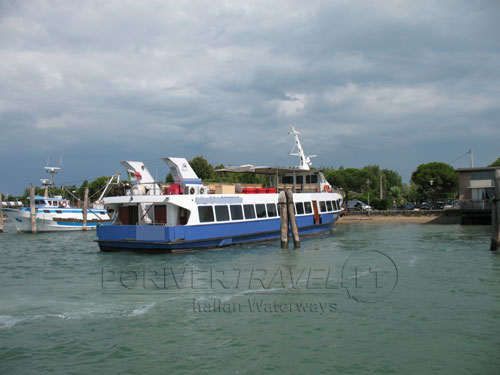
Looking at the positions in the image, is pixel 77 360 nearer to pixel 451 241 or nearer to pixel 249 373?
pixel 249 373

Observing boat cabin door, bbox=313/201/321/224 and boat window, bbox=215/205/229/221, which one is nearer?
boat window, bbox=215/205/229/221

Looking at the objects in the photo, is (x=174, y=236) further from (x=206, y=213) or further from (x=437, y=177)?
(x=437, y=177)

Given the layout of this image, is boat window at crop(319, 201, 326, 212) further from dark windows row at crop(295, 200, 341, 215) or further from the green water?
the green water

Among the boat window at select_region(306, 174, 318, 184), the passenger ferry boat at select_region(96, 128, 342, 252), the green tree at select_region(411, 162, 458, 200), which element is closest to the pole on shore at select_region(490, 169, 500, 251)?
the passenger ferry boat at select_region(96, 128, 342, 252)

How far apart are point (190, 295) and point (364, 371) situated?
6.14 m

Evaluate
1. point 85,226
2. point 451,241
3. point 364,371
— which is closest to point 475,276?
point 364,371

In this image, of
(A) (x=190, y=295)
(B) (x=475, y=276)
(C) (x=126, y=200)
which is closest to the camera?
(A) (x=190, y=295)

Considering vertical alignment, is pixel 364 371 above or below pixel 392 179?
below

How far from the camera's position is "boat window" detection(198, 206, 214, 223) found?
871 inches

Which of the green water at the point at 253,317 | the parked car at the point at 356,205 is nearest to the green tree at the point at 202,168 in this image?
the parked car at the point at 356,205

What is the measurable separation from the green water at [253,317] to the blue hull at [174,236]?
6.04 ft

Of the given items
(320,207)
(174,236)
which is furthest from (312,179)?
(174,236)

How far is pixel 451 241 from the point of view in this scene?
26828 millimetres

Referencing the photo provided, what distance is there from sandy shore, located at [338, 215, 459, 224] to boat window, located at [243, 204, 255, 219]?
26579 mm
